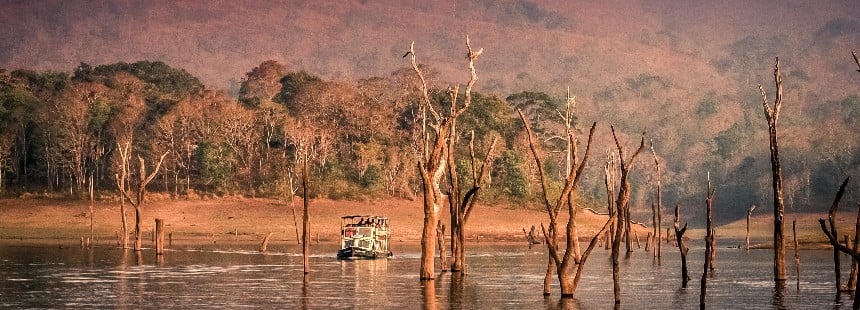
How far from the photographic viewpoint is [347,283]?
59.8 meters

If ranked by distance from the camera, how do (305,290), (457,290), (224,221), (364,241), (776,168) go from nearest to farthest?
(457,290) < (305,290) < (776,168) < (364,241) < (224,221)

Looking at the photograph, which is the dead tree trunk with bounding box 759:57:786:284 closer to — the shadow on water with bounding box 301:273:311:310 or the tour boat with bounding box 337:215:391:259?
the shadow on water with bounding box 301:273:311:310

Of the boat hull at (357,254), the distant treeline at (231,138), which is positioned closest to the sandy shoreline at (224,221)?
the distant treeline at (231,138)

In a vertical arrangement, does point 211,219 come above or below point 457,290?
above

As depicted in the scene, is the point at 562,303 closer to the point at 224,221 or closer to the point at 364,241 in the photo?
the point at 364,241

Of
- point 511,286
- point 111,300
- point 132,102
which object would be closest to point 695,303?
point 511,286

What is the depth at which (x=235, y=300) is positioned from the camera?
49938 mm

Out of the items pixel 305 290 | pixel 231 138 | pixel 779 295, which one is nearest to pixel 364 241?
pixel 305 290

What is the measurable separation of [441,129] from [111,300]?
1463cm

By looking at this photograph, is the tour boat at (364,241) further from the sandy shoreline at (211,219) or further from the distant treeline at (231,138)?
the distant treeline at (231,138)

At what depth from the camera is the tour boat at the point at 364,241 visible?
81.2 meters

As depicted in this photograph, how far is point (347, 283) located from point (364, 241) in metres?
23.3

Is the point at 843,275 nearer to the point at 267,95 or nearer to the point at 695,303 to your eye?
the point at 695,303

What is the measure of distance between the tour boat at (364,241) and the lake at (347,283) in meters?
1.00
